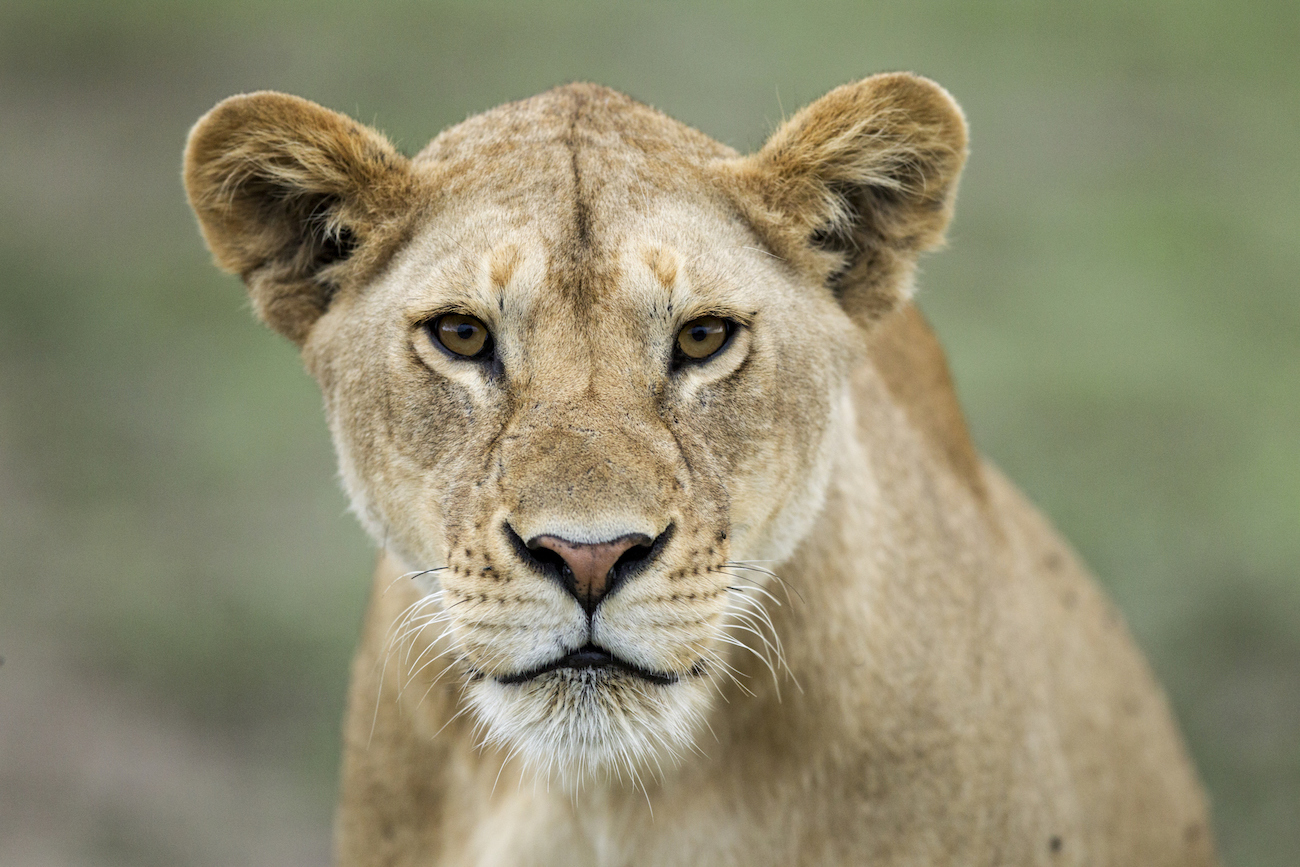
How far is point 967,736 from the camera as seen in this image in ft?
12.2

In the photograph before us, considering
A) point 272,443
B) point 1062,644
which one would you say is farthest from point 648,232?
point 272,443

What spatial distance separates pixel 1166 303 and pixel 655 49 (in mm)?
5547

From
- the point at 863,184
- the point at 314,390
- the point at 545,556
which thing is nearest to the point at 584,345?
the point at 545,556

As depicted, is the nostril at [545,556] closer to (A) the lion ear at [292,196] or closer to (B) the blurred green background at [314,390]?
(A) the lion ear at [292,196]

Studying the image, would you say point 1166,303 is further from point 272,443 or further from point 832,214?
point 832,214

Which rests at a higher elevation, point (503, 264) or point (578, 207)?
point (578, 207)

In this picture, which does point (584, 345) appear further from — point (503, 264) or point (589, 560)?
point (589, 560)

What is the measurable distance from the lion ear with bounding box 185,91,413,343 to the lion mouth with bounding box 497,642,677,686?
1.09 metres

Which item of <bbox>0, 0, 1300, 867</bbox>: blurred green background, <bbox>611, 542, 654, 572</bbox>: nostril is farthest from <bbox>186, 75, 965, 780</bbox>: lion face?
<bbox>0, 0, 1300, 867</bbox>: blurred green background

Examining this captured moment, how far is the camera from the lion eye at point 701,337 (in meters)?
3.28

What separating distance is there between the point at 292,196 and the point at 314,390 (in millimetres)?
7648

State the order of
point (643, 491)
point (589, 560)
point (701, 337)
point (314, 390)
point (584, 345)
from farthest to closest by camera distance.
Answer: point (314, 390) < point (701, 337) < point (584, 345) < point (643, 491) < point (589, 560)

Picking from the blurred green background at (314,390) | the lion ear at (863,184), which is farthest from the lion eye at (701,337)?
the blurred green background at (314,390)

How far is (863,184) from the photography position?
3650mm
